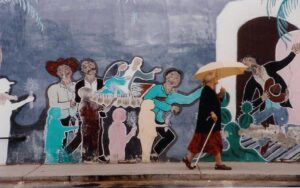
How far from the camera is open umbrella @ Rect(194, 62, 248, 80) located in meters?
9.98

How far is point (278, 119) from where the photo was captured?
11.1 m

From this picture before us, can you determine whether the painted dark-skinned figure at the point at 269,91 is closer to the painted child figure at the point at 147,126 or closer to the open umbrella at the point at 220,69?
the open umbrella at the point at 220,69

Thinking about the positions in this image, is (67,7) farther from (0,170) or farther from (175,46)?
(0,170)

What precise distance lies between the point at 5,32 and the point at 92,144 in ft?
9.80

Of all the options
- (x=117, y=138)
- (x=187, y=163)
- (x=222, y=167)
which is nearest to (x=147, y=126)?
(x=117, y=138)

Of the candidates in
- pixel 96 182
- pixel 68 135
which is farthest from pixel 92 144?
pixel 96 182

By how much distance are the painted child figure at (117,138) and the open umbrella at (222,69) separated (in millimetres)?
1925

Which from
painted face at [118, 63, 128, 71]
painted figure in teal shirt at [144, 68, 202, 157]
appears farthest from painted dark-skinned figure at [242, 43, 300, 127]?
painted face at [118, 63, 128, 71]

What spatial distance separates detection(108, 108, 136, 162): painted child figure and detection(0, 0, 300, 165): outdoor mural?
0.07 ft

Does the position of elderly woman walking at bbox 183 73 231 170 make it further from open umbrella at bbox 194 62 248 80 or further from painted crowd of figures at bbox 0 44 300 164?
painted crowd of figures at bbox 0 44 300 164

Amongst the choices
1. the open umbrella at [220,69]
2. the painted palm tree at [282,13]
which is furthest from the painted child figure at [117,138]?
the painted palm tree at [282,13]

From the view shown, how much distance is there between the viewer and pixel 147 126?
11109mm

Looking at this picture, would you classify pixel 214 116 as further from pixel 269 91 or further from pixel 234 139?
pixel 269 91

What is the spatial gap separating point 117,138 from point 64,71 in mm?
1778
